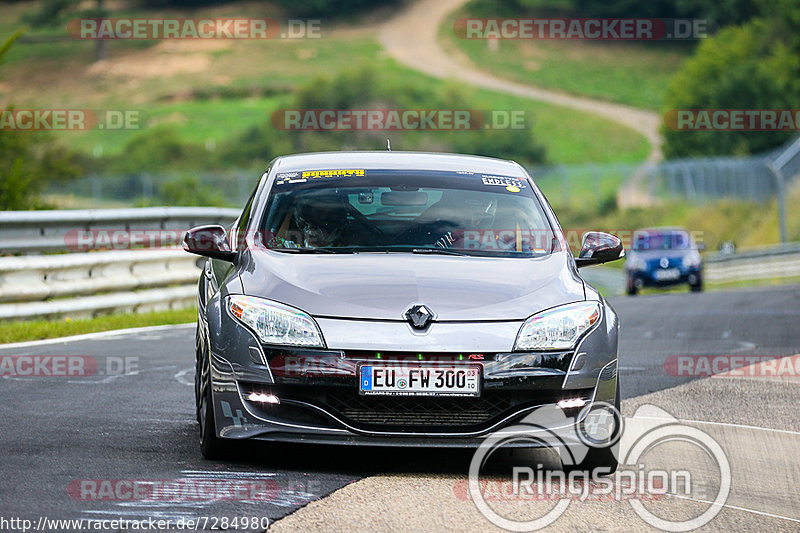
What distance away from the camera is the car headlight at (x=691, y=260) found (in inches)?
1134

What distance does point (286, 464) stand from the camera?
6555 mm

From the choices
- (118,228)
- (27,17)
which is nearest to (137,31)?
(27,17)

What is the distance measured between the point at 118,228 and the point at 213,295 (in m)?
8.69

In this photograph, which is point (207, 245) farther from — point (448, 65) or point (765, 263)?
point (448, 65)

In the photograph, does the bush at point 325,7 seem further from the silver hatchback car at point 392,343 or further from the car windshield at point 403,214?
the silver hatchback car at point 392,343

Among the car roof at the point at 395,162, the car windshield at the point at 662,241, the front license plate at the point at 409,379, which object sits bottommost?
the front license plate at the point at 409,379

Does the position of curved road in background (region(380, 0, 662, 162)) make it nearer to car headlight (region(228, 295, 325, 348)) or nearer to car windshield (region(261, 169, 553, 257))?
car windshield (region(261, 169, 553, 257))

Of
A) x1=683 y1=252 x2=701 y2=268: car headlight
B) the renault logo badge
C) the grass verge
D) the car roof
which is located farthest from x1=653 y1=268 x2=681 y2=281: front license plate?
the renault logo badge

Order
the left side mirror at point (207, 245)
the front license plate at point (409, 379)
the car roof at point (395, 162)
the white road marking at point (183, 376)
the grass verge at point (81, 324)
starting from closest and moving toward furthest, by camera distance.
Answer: the front license plate at point (409, 379), the left side mirror at point (207, 245), the car roof at point (395, 162), the white road marking at point (183, 376), the grass verge at point (81, 324)

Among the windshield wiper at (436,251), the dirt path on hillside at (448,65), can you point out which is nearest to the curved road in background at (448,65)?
the dirt path on hillside at (448,65)

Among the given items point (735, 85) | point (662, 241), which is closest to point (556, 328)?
point (662, 241)

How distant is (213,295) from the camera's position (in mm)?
7020

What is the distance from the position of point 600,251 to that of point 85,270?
789 centimetres

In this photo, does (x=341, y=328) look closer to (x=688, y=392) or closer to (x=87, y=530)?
(x=87, y=530)
